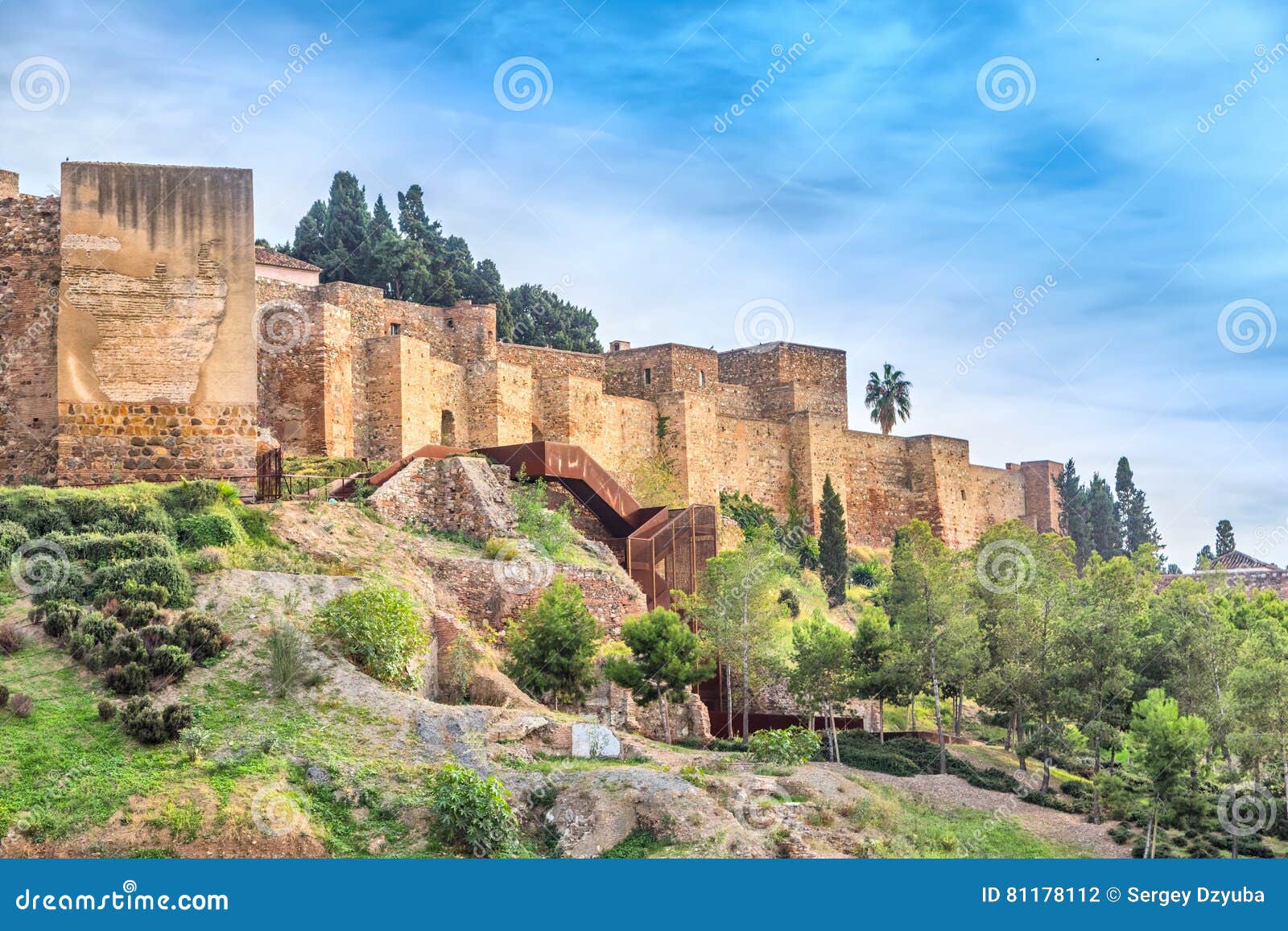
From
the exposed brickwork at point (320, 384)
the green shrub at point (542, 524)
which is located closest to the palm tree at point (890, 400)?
the exposed brickwork at point (320, 384)

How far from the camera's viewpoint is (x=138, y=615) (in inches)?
764

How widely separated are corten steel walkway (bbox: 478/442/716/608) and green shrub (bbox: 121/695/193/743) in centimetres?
1364

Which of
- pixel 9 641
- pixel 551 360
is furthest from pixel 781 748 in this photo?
pixel 551 360

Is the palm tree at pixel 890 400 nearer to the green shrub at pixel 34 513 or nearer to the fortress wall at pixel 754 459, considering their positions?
the fortress wall at pixel 754 459

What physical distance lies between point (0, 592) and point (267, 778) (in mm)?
5622

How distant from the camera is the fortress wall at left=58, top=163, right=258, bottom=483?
2370 cm

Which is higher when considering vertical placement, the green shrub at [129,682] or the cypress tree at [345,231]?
the cypress tree at [345,231]

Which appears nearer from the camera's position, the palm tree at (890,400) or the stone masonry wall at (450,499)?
the stone masonry wall at (450,499)

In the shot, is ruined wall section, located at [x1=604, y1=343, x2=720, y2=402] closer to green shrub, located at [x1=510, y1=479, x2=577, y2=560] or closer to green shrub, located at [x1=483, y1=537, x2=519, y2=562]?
green shrub, located at [x1=510, y1=479, x2=577, y2=560]

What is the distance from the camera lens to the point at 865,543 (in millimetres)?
53750

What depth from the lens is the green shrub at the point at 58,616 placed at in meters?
19.2

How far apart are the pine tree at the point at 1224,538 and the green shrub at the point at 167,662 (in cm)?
4944

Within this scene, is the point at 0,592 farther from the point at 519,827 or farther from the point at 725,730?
the point at 725,730

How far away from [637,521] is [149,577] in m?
13.4
